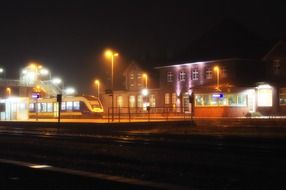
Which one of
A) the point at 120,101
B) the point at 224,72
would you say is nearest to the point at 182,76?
the point at 224,72

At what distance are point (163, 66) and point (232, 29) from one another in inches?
405

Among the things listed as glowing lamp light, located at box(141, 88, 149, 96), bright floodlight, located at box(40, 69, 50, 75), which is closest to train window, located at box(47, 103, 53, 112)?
glowing lamp light, located at box(141, 88, 149, 96)

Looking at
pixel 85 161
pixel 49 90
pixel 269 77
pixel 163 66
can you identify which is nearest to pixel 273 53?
pixel 269 77

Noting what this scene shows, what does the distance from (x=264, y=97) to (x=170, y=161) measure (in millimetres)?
40726

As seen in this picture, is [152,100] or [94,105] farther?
[152,100]

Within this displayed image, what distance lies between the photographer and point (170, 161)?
61.1 ft

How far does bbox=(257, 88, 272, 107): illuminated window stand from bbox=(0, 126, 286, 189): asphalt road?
30143mm

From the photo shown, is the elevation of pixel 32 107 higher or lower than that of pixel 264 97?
lower

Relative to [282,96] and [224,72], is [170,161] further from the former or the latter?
[224,72]

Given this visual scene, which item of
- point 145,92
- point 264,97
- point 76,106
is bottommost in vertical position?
point 76,106

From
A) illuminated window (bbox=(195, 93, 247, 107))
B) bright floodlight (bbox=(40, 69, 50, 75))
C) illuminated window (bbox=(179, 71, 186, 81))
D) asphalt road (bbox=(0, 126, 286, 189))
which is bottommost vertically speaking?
asphalt road (bbox=(0, 126, 286, 189))

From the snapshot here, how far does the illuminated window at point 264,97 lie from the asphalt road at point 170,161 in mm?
30143

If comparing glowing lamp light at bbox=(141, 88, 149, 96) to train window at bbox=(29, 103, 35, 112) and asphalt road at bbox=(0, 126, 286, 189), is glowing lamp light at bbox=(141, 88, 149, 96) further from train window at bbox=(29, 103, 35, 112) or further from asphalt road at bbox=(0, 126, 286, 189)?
asphalt road at bbox=(0, 126, 286, 189)

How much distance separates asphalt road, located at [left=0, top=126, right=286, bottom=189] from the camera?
13836 mm
